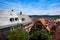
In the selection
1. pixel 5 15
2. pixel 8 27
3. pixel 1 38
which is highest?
pixel 5 15

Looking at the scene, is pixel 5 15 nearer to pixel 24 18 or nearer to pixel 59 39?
pixel 24 18

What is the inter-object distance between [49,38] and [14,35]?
604 cm

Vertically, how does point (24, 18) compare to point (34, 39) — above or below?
above

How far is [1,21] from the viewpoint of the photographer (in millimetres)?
22906

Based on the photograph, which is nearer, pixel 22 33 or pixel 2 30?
pixel 22 33

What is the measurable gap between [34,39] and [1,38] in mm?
5371

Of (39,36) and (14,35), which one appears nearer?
(14,35)

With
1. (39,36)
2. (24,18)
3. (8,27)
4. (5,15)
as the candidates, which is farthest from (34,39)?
(24,18)

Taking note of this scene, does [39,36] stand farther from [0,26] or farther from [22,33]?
[0,26]

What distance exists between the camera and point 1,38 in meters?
22.5

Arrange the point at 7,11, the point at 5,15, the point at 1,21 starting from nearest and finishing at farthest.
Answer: the point at 1,21, the point at 5,15, the point at 7,11

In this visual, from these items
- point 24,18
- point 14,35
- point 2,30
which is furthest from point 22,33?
point 24,18

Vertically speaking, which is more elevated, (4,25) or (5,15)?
(5,15)

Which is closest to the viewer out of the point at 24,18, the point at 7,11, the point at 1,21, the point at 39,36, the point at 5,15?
the point at 39,36
